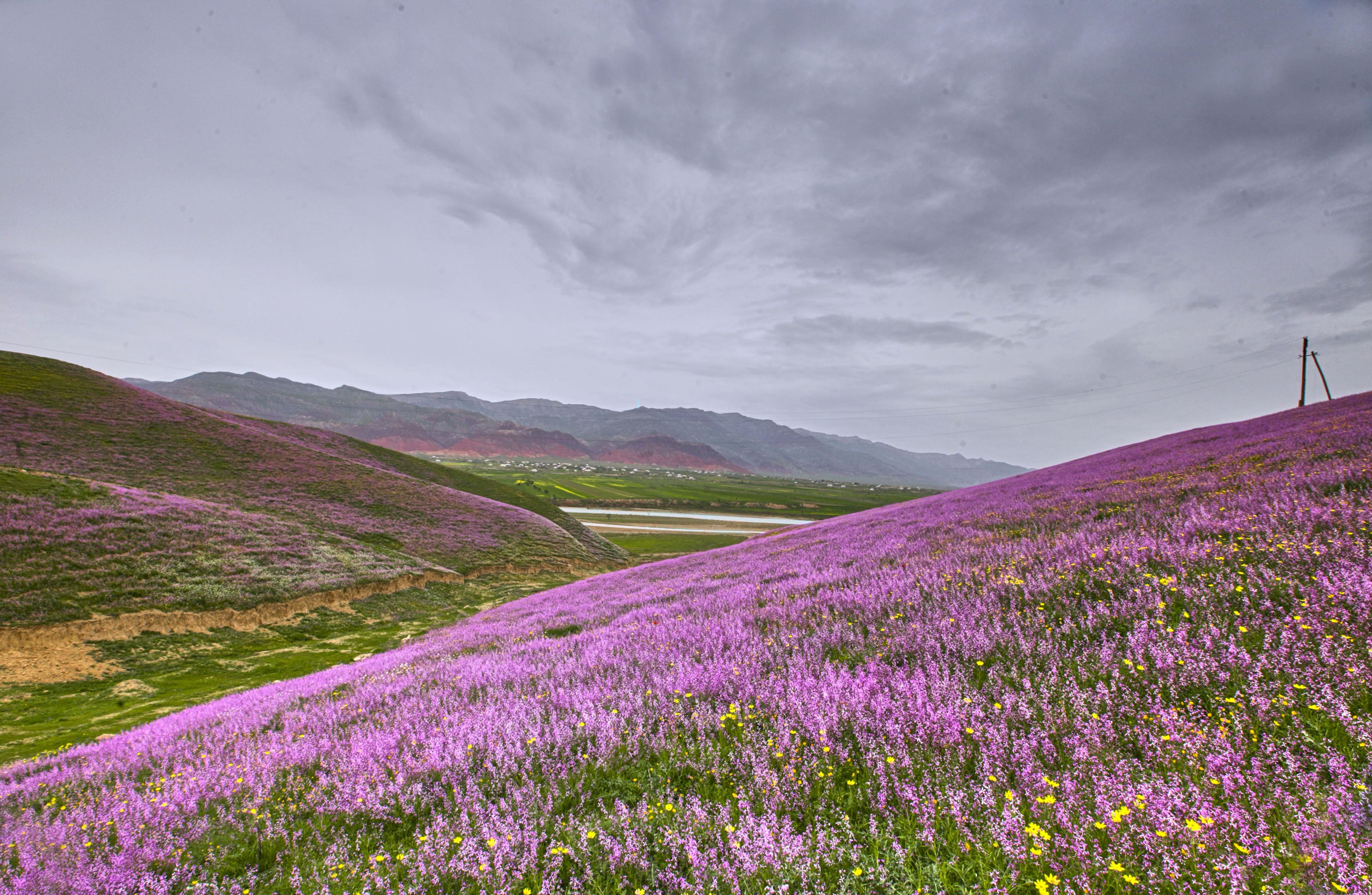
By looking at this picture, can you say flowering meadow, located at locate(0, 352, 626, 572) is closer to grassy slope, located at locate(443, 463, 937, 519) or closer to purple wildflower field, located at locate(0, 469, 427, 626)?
purple wildflower field, located at locate(0, 469, 427, 626)

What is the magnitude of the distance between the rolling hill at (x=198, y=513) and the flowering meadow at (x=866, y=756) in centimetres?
1523

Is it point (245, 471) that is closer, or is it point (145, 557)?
point (145, 557)

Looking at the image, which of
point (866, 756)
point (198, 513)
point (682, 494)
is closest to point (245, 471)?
point (198, 513)

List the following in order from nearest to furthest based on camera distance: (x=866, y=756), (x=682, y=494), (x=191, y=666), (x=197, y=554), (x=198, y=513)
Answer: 1. (x=866, y=756)
2. (x=191, y=666)
3. (x=197, y=554)
4. (x=198, y=513)
5. (x=682, y=494)

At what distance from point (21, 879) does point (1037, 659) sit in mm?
7025

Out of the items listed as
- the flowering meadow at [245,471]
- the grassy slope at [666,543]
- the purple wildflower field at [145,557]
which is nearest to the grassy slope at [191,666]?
the purple wildflower field at [145,557]

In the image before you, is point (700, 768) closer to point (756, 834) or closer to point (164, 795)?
point (756, 834)

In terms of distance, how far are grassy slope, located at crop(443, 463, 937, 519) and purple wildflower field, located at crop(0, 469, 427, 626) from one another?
1899 inches

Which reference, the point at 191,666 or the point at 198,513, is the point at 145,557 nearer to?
the point at 198,513

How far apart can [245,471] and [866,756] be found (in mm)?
42524

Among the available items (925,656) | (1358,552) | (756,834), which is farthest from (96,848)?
(1358,552)

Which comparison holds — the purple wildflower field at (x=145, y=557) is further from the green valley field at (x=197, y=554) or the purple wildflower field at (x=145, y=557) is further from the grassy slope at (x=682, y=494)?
the grassy slope at (x=682, y=494)

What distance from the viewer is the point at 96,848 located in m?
3.64

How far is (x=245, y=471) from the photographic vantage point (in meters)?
32.8
